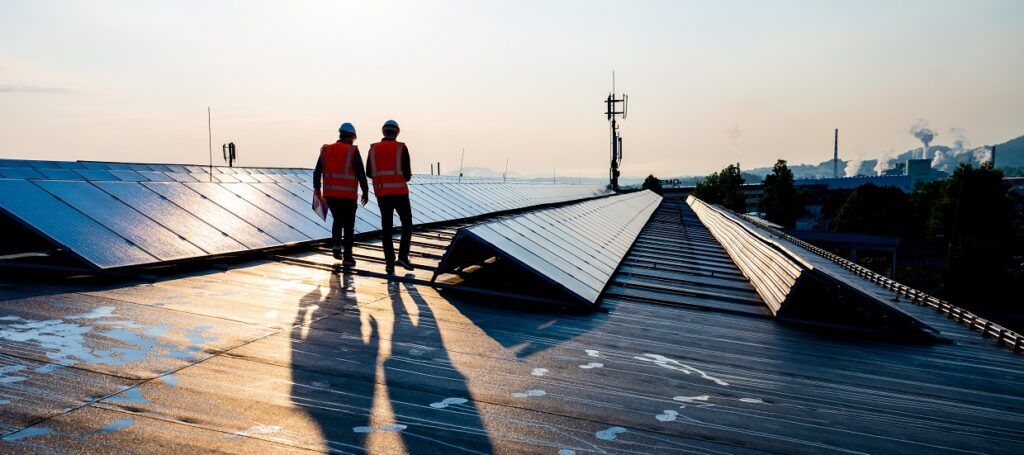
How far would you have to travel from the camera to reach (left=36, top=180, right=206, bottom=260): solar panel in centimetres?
795

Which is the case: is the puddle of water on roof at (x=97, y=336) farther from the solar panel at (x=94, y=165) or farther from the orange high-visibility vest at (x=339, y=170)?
the solar panel at (x=94, y=165)

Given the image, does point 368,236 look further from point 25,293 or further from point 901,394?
point 901,394

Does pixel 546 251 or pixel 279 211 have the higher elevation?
pixel 279 211

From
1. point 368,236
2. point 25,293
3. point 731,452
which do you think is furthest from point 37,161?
point 731,452

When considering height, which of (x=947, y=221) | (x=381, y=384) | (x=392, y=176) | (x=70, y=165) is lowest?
(x=947, y=221)

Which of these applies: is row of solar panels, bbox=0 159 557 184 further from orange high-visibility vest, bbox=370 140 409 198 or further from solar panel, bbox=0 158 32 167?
orange high-visibility vest, bbox=370 140 409 198

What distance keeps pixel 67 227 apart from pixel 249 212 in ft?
11.5

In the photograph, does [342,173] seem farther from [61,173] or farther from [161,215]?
[61,173]

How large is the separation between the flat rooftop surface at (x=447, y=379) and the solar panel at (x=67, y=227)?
2.18 ft

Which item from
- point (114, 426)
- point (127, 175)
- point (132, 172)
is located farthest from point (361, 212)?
point (114, 426)

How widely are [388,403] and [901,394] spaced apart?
3840mm

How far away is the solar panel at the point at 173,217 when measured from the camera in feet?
28.6

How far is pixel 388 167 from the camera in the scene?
29.2ft

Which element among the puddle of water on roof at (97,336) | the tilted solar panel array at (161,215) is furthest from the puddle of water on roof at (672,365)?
the tilted solar panel array at (161,215)
